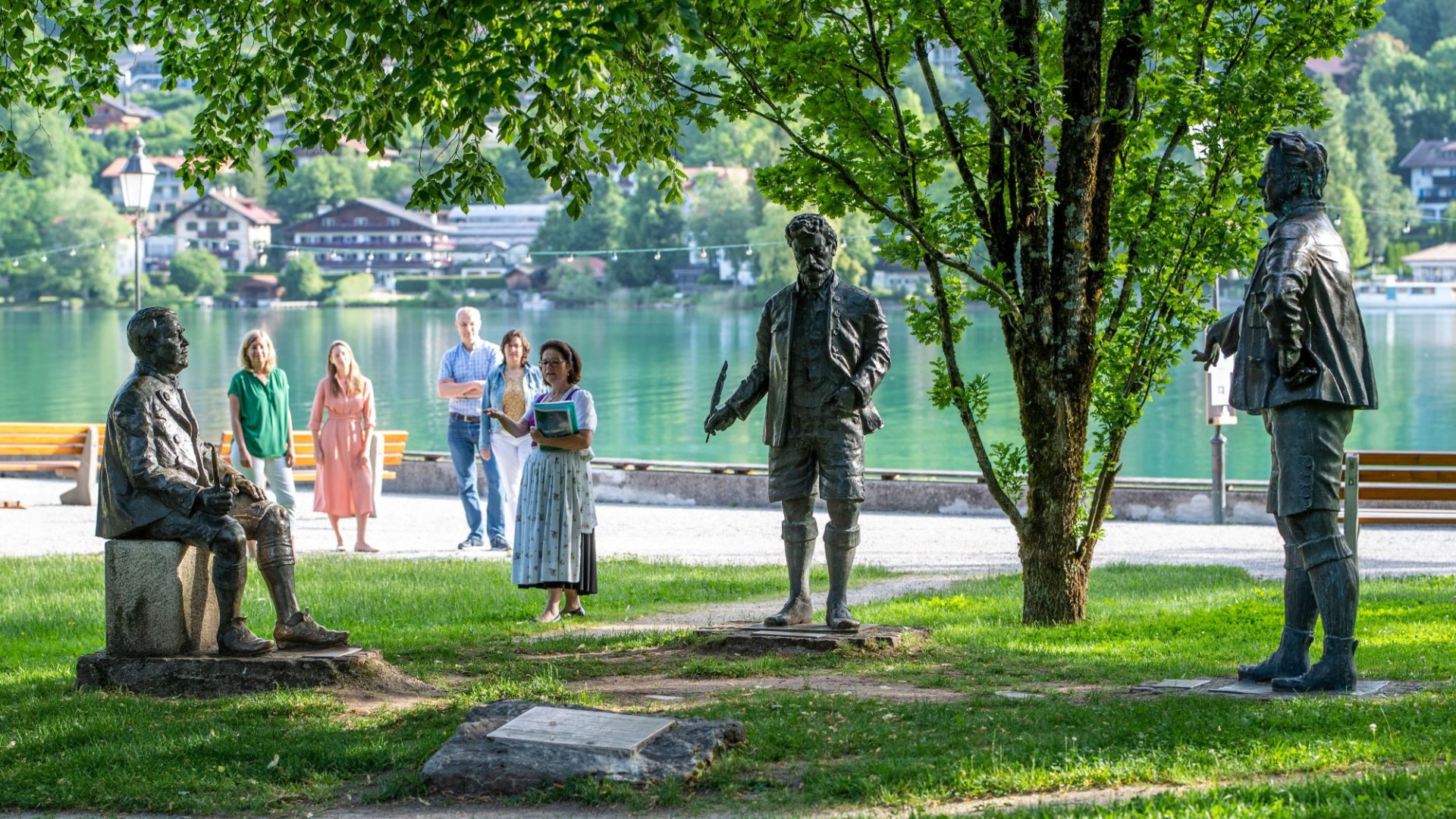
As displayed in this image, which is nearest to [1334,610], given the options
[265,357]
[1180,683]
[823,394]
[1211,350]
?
[1180,683]

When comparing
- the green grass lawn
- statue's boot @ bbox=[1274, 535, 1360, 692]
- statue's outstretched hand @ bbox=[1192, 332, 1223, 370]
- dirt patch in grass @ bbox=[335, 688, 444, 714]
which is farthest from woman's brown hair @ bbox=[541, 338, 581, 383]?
statue's boot @ bbox=[1274, 535, 1360, 692]

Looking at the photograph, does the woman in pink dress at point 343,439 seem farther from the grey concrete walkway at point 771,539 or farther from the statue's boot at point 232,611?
the statue's boot at point 232,611

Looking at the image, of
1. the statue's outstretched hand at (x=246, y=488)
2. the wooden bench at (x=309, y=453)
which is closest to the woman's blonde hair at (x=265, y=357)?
the wooden bench at (x=309, y=453)

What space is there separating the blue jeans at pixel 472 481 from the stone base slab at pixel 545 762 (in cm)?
848

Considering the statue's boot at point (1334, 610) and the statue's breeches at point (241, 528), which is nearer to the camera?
the statue's boot at point (1334, 610)

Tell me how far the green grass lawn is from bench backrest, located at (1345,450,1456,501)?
5.23m

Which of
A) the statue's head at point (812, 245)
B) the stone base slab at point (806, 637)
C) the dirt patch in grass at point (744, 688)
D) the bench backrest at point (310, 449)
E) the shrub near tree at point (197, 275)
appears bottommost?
the dirt patch in grass at point (744, 688)

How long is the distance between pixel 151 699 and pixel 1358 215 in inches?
4427

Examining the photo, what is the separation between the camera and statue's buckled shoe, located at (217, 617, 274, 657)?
8.08 metres

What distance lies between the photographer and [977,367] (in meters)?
70.9

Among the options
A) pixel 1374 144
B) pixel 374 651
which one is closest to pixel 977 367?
pixel 374 651

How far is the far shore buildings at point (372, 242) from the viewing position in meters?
147

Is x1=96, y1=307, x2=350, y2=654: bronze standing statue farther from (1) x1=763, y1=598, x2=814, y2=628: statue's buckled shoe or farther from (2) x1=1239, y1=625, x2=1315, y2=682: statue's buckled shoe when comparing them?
(2) x1=1239, y1=625, x2=1315, y2=682: statue's buckled shoe

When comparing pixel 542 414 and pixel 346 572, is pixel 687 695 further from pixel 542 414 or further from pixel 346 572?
pixel 346 572
